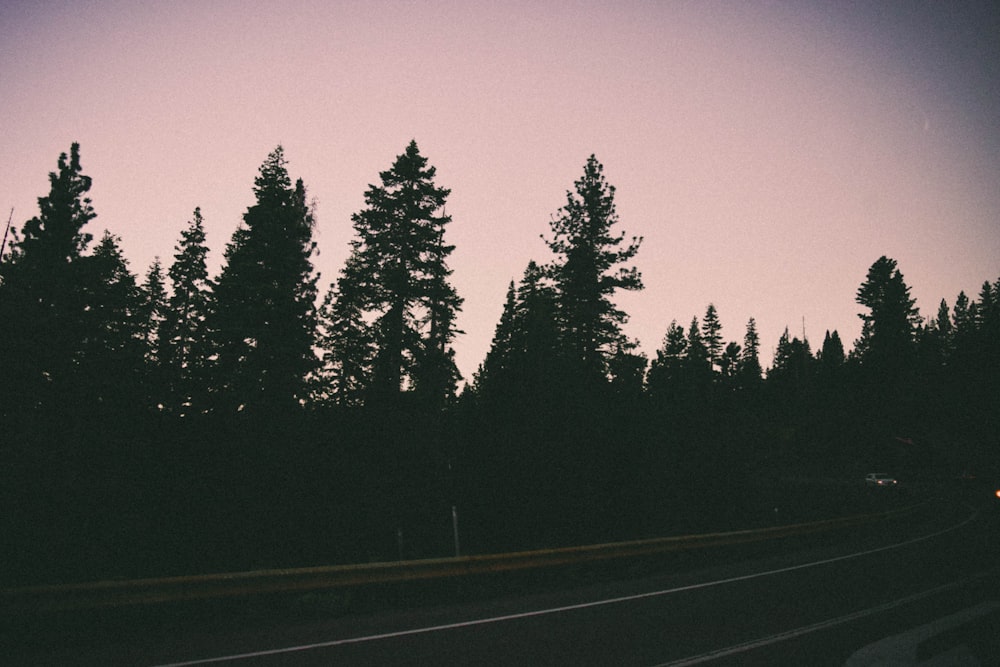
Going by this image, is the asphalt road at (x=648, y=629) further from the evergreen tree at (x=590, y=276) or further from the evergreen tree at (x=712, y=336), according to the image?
the evergreen tree at (x=712, y=336)

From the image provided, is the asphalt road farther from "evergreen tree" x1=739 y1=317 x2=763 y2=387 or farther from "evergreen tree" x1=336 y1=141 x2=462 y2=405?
"evergreen tree" x1=739 y1=317 x2=763 y2=387

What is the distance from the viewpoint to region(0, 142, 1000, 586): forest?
1196cm

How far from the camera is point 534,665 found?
18.8ft

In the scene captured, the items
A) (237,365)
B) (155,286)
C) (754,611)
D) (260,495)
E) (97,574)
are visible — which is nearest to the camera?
(754,611)

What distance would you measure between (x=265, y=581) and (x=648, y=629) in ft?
19.5

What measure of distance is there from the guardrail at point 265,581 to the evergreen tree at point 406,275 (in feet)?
29.4

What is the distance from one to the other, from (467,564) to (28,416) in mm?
12310

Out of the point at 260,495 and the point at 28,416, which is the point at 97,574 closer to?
the point at 260,495

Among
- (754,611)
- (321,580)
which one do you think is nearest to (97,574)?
(321,580)

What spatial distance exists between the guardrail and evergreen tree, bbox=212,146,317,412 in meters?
8.68

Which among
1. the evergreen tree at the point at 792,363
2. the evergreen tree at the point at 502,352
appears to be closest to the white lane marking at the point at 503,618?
the evergreen tree at the point at 502,352

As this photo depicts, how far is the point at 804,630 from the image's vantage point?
6.90 metres

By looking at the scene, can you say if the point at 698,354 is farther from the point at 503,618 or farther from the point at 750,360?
the point at 503,618

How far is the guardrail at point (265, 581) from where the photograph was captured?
22.5 ft
